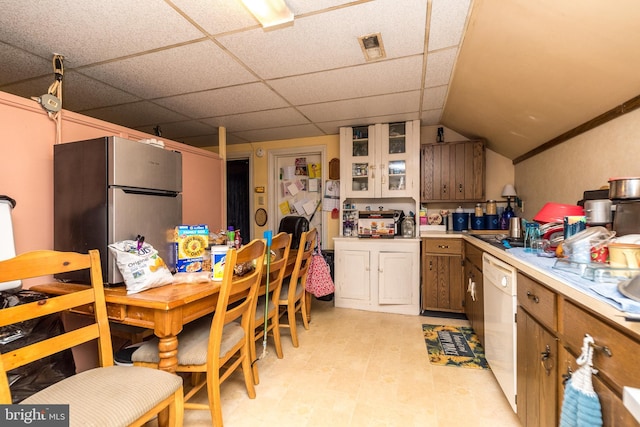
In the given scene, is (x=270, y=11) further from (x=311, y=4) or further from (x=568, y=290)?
(x=568, y=290)

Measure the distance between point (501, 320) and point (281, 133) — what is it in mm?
3111

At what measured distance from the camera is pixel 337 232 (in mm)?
3869

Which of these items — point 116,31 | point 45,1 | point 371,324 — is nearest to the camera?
point 45,1

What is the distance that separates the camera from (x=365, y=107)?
2832 mm

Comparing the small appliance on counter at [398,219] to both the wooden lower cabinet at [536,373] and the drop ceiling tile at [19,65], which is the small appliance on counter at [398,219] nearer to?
the wooden lower cabinet at [536,373]

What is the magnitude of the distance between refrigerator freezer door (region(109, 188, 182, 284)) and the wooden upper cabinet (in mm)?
2699

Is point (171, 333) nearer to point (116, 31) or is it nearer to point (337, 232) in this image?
point (116, 31)

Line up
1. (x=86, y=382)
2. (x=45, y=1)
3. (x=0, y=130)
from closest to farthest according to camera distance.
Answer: (x=86, y=382)
(x=45, y=1)
(x=0, y=130)

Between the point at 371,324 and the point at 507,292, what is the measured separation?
5.15ft

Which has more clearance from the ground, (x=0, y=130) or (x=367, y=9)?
(x=367, y=9)

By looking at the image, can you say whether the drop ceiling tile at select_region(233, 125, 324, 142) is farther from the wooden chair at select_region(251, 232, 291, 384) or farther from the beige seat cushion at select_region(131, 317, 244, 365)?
the beige seat cushion at select_region(131, 317, 244, 365)

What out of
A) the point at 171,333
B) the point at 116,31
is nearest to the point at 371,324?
the point at 171,333

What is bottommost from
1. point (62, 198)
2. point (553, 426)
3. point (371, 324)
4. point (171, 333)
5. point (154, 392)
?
point (371, 324)

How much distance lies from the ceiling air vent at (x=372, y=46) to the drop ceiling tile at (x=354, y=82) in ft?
0.31
